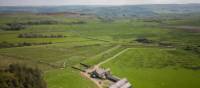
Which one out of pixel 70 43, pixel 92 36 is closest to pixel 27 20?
pixel 92 36

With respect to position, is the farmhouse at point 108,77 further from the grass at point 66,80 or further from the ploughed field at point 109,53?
the grass at point 66,80

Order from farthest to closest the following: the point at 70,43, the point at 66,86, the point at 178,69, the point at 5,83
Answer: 1. the point at 70,43
2. the point at 178,69
3. the point at 66,86
4. the point at 5,83

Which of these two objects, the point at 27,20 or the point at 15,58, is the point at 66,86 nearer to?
the point at 15,58

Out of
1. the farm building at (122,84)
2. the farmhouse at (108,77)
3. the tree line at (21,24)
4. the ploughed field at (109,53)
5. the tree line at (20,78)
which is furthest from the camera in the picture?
the tree line at (21,24)

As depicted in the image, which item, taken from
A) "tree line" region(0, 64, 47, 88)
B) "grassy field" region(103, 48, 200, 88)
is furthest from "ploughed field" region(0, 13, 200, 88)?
"tree line" region(0, 64, 47, 88)

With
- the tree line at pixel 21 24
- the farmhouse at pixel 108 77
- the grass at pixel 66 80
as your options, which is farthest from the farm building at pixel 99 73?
the tree line at pixel 21 24

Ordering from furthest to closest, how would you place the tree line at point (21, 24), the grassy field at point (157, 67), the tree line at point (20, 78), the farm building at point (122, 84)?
the tree line at point (21, 24), the grassy field at point (157, 67), the farm building at point (122, 84), the tree line at point (20, 78)
